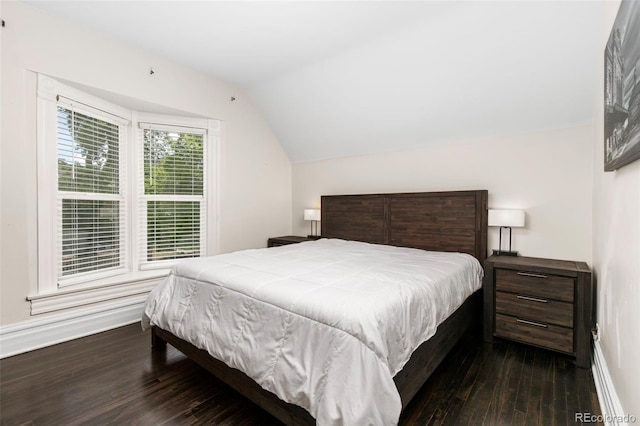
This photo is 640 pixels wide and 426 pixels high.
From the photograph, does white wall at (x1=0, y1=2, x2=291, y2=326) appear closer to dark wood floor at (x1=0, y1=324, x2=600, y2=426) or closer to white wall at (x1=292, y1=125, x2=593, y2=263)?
dark wood floor at (x1=0, y1=324, x2=600, y2=426)

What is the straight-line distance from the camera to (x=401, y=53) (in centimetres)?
273

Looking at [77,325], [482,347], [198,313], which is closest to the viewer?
[198,313]

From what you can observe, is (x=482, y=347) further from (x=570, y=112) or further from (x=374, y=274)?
(x=570, y=112)

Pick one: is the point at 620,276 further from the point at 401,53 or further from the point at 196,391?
the point at 196,391

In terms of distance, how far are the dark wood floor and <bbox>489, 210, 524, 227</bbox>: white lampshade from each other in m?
1.10

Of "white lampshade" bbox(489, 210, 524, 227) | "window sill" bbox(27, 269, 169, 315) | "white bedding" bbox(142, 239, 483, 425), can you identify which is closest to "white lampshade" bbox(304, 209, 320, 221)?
"white bedding" bbox(142, 239, 483, 425)

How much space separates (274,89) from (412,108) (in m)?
1.80

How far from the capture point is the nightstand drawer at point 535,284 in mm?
2227

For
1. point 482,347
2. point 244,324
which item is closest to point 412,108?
point 482,347

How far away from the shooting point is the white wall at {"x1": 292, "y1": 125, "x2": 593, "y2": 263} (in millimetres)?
2645

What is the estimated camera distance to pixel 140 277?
10.4ft

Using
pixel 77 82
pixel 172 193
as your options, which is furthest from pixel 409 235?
pixel 77 82
